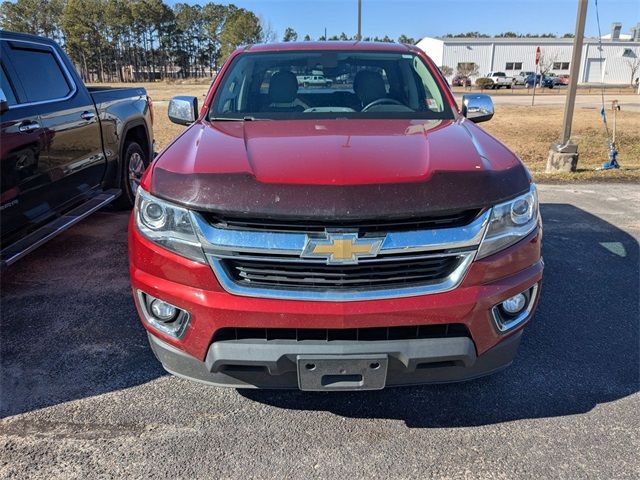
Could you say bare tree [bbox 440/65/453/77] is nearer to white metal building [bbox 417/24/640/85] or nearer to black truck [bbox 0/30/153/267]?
white metal building [bbox 417/24/640/85]

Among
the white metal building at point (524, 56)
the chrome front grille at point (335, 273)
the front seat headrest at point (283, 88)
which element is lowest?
the chrome front grille at point (335, 273)

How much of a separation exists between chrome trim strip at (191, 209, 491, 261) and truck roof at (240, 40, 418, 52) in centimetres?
233

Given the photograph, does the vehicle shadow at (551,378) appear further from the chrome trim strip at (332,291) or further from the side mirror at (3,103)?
the side mirror at (3,103)

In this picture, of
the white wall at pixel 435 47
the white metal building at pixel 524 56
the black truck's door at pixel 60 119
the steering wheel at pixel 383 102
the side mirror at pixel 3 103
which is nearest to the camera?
the side mirror at pixel 3 103

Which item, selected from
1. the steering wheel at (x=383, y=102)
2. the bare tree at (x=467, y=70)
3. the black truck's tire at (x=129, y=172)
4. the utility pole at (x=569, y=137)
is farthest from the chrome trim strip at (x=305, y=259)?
the bare tree at (x=467, y=70)

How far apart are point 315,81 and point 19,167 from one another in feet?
7.14

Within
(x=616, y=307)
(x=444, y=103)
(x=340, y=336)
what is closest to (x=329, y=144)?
(x=340, y=336)

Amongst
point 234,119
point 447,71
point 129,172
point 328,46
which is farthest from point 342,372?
point 447,71

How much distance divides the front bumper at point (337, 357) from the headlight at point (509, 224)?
0.41 meters

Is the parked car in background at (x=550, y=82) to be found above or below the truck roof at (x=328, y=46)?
below

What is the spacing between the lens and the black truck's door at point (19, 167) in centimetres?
347

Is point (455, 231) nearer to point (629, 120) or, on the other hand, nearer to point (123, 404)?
point (123, 404)

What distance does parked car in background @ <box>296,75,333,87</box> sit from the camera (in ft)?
12.6

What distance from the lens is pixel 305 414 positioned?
8.52ft
